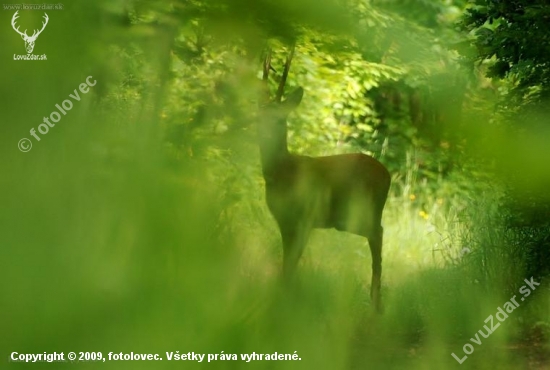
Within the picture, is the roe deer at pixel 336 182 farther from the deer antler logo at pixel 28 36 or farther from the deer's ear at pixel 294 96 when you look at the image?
the deer antler logo at pixel 28 36

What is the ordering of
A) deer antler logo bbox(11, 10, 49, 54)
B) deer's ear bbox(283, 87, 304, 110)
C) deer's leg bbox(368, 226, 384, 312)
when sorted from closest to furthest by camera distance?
deer antler logo bbox(11, 10, 49, 54)
deer's ear bbox(283, 87, 304, 110)
deer's leg bbox(368, 226, 384, 312)

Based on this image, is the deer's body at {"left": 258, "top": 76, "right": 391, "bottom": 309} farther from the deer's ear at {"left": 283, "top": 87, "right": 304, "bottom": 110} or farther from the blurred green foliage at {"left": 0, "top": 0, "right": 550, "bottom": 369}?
the blurred green foliage at {"left": 0, "top": 0, "right": 550, "bottom": 369}

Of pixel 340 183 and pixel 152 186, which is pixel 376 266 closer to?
pixel 340 183

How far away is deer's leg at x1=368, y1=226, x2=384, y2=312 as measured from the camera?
2.52 m

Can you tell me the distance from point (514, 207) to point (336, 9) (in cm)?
212

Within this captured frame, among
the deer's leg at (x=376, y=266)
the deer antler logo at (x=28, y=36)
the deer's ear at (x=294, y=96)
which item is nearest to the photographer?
the deer antler logo at (x=28, y=36)

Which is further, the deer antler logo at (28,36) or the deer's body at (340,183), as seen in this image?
the deer's body at (340,183)

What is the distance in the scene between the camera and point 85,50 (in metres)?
0.31

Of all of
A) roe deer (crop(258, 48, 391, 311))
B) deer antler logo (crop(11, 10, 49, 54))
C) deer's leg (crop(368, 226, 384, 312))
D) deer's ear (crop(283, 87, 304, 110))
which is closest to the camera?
deer antler logo (crop(11, 10, 49, 54))

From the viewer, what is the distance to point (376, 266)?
259cm

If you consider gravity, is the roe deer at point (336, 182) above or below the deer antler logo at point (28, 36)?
below

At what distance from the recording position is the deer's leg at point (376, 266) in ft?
8.27

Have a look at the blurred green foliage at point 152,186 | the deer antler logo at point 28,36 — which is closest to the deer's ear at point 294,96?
the blurred green foliage at point 152,186

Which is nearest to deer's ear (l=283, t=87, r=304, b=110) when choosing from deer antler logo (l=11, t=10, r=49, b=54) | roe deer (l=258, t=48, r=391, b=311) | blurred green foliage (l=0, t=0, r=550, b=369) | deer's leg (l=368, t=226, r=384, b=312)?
roe deer (l=258, t=48, r=391, b=311)
